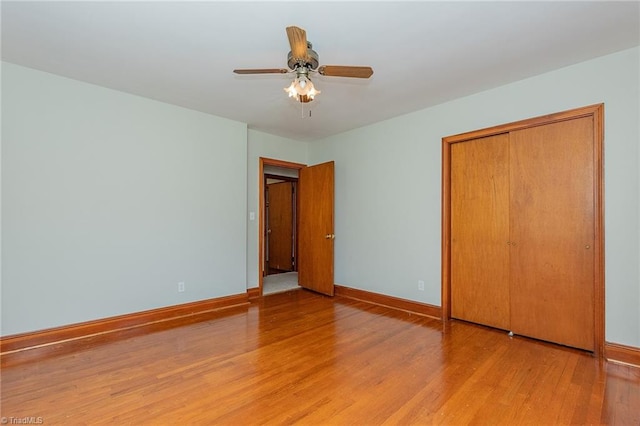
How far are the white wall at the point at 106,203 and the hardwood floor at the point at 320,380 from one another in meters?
0.55

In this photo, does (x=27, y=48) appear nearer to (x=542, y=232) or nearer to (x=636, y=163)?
(x=542, y=232)

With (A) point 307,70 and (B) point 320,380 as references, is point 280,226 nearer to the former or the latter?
(B) point 320,380

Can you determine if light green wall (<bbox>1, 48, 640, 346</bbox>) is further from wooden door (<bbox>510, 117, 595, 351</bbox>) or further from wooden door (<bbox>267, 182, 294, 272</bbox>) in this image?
wooden door (<bbox>267, 182, 294, 272</bbox>)

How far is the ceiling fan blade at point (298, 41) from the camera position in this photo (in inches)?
68.1

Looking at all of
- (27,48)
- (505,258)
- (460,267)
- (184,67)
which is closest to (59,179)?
(27,48)

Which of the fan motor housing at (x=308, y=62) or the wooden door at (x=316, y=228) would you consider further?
the wooden door at (x=316, y=228)

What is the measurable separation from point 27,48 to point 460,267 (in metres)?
4.46

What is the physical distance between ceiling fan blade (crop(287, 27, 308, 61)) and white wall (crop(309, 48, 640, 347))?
221cm

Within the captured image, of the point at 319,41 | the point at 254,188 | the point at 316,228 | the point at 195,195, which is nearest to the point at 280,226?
the point at 316,228

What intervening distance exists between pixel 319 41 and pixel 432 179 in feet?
6.88

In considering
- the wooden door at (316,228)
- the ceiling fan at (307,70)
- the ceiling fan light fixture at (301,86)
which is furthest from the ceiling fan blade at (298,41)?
the wooden door at (316,228)

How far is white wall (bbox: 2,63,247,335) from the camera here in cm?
265

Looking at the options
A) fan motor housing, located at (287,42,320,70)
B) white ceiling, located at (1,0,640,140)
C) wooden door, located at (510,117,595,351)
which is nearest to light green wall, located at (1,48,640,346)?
wooden door, located at (510,117,595,351)

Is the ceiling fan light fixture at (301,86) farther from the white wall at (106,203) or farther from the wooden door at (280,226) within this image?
the wooden door at (280,226)
